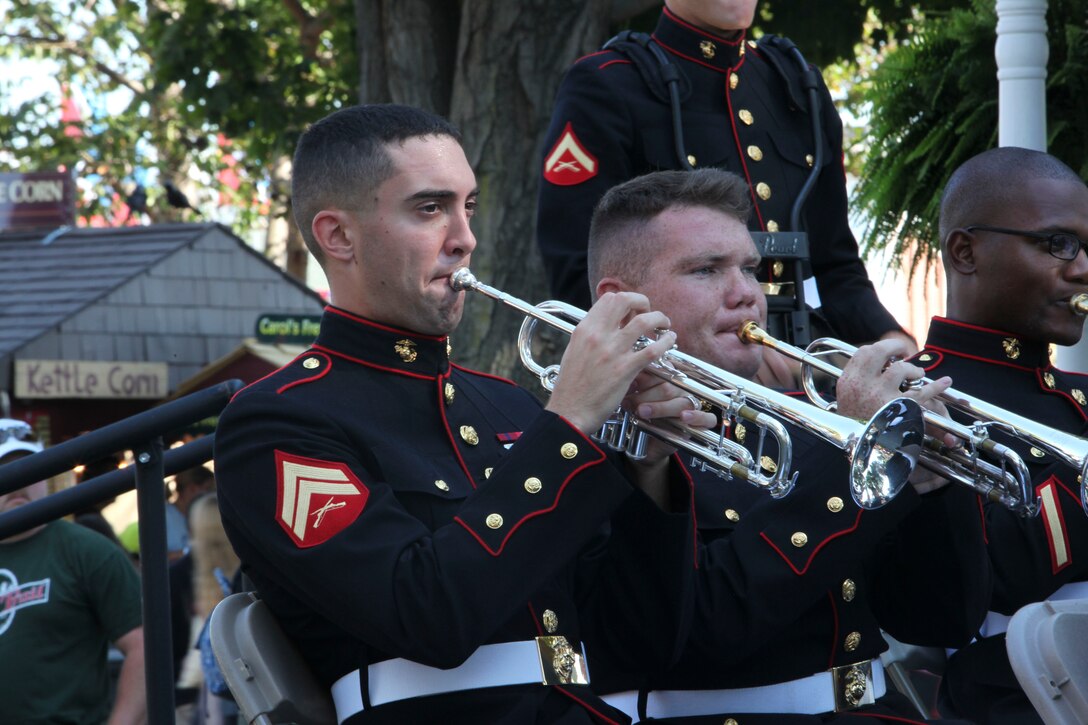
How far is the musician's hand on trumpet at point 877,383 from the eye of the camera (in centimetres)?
306

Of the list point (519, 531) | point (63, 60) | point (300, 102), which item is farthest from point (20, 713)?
point (63, 60)

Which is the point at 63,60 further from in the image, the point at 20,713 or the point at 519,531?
the point at 519,531

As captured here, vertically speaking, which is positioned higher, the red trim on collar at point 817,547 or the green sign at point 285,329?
the red trim on collar at point 817,547

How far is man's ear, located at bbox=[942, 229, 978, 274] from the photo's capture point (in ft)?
12.8

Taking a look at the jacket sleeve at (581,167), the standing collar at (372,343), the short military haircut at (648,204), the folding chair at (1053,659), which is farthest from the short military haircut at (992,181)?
the standing collar at (372,343)

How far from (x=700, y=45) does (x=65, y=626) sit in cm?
318

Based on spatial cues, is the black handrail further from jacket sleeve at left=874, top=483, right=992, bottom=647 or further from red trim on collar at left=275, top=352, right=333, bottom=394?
jacket sleeve at left=874, top=483, right=992, bottom=647

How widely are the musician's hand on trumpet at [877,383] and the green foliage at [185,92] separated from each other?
9.40 metres

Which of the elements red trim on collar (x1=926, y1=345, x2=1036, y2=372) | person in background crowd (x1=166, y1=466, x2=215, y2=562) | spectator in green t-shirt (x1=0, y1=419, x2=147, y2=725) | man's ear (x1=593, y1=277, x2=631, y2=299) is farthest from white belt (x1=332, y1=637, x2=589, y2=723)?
person in background crowd (x1=166, y1=466, x2=215, y2=562)

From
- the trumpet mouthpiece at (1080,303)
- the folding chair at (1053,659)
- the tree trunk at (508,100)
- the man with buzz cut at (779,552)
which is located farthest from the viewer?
the tree trunk at (508,100)

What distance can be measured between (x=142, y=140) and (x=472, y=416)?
60.2 feet

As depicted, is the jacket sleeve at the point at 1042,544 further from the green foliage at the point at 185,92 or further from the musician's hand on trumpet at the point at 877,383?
Answer: the green foliage at the point at 185,92

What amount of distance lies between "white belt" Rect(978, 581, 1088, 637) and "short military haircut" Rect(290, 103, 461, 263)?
1.62m

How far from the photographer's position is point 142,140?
20578 mm
